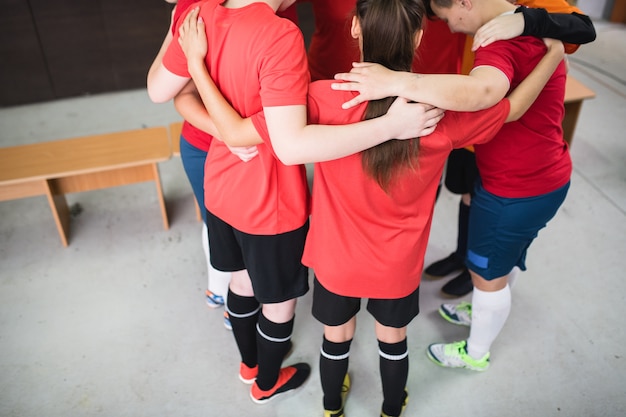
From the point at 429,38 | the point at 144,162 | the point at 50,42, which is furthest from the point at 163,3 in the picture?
the point at 429,38

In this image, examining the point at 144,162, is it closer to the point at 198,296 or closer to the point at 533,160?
the point at 198,296

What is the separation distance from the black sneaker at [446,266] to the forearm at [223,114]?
169cm

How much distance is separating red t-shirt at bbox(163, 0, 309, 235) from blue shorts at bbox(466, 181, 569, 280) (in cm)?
73

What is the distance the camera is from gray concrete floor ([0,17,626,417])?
238 centimetres

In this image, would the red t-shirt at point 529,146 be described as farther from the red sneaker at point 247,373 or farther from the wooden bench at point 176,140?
the wooden bench at point 176,140

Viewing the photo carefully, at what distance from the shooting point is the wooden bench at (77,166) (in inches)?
121

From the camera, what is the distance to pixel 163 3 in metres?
4.70

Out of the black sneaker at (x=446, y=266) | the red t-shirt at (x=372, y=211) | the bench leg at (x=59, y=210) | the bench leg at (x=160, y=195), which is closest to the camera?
the red t-shirt at (x=372, y=211)

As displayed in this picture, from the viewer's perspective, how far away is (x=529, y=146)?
6.41 feet

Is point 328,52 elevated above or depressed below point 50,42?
above

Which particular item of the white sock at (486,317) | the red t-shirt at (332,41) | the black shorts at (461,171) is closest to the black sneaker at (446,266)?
the black shorts at (461,171)

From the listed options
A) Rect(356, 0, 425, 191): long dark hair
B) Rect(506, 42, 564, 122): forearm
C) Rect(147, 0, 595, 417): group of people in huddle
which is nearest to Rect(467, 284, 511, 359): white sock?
Rect(147, 0, 595, 417): group of people in huddle

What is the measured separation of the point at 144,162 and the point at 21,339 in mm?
1109

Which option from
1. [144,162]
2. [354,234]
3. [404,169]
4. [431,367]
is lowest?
[431,367]
